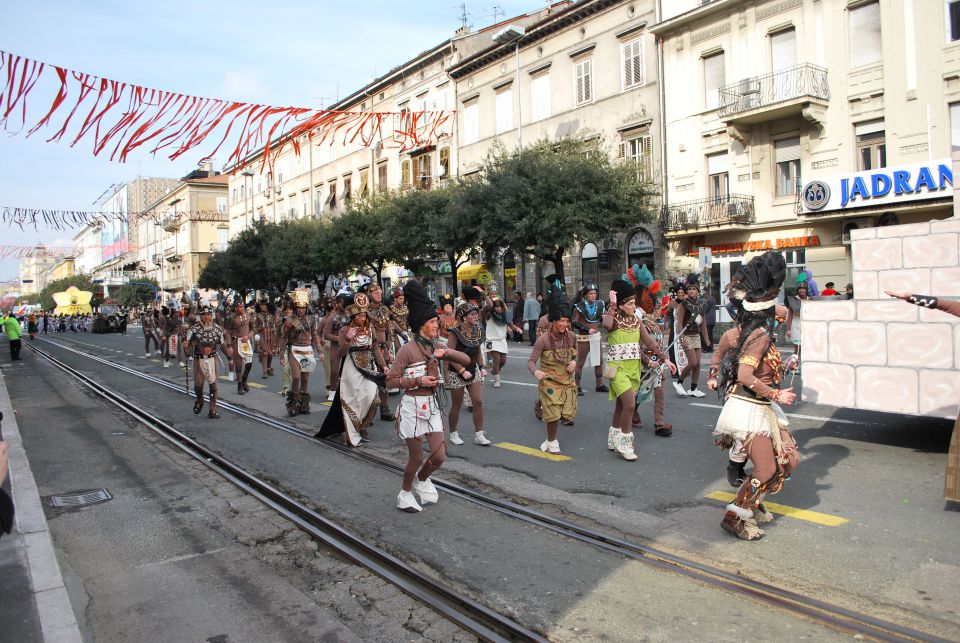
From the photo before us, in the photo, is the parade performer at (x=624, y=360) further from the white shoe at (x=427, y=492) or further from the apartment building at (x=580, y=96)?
the apartment building at (x=580, y=96)

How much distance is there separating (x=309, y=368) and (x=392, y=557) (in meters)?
6.62

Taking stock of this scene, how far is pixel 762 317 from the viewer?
16.4ft

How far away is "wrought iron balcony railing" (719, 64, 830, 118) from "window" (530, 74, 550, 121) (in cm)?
928

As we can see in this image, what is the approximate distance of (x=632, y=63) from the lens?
92.4 feet

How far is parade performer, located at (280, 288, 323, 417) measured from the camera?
1085cm

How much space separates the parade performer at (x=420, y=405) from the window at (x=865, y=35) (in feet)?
67.4

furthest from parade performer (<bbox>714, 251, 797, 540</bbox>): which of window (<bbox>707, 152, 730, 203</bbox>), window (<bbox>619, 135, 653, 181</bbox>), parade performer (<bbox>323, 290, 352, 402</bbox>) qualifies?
window (<bbox>619, 135, 653, 181</bbox>)

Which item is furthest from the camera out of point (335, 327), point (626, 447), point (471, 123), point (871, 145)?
point (471, 123)

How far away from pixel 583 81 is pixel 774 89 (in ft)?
29.9

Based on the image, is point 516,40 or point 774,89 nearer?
point 774,89

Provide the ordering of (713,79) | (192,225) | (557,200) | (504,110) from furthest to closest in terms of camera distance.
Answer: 1. (192,225)
2. (504,110)
3. (713,79)
4. (557,200)

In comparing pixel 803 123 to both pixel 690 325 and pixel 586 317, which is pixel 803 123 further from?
pixel 586 317

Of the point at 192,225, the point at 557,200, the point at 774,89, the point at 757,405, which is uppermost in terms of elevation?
the point at 192,225

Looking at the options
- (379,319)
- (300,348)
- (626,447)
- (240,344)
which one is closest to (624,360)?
(626,447)
